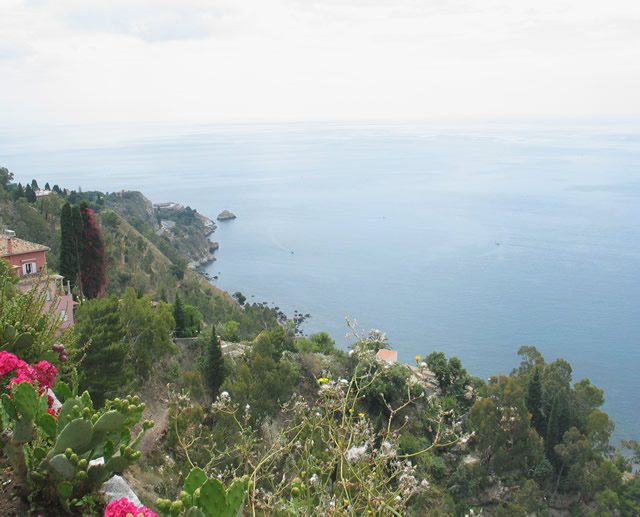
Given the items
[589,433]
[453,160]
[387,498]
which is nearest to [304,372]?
[589,433]

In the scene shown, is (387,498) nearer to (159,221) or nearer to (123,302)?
(123,302)

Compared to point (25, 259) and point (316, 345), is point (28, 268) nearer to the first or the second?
point (25, 259)

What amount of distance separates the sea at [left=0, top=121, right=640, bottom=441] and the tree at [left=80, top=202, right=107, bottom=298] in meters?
15.6

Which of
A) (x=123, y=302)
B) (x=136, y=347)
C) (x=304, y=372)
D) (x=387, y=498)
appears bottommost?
(x=304, y=372)

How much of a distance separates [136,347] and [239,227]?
59.9 metres

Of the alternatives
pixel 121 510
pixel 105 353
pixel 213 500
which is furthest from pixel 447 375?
pixel 121 510

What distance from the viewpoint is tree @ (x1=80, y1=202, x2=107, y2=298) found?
65.2 ft

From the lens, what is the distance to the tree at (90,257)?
1988 centimetres

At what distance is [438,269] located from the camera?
50.6 m

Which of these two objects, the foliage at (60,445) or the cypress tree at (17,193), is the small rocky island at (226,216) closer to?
the cypress tree at (17,193)

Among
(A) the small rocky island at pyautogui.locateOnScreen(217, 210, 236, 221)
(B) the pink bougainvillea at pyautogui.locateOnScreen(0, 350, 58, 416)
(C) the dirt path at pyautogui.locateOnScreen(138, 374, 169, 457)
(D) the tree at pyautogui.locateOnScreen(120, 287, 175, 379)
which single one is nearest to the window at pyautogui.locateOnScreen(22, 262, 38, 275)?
(D) the tree at pyautogui.locateOnScreen(120, 287, 175, 379)

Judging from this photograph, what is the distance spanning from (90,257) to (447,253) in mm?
41441

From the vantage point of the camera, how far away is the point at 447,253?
181 feet

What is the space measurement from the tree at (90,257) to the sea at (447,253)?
1556 cm
